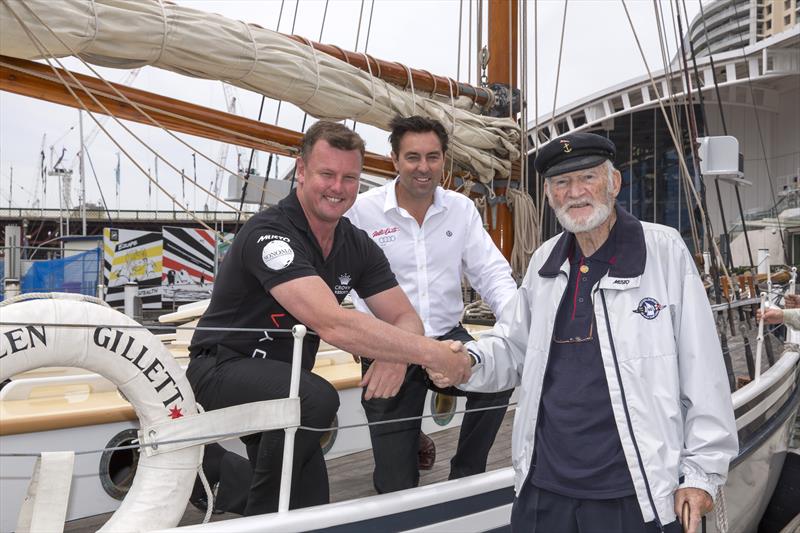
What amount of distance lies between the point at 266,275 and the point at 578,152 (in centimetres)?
113

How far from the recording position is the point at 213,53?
4.02m

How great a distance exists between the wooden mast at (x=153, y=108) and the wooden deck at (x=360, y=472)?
7.60 feet

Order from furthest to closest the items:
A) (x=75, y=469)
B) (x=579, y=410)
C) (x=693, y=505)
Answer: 1. (x=75, y=469)
2. (x=579, y=410)
3. (x=693, y=505)

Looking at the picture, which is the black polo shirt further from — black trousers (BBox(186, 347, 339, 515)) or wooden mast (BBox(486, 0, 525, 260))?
wooden mast (BBox(486, 0, 525, 260))

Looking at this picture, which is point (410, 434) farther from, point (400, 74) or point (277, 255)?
point (400, 74)

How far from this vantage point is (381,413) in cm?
294

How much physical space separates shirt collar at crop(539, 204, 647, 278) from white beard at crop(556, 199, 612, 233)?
73 mm

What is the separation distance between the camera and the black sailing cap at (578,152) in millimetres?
2064

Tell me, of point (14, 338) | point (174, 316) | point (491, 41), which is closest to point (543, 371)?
point (14, 338)

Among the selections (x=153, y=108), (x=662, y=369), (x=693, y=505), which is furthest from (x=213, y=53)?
(x=693, y=505)

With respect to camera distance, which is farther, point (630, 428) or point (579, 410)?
point (579, 410)

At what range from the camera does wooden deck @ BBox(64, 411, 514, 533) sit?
2.95 metres

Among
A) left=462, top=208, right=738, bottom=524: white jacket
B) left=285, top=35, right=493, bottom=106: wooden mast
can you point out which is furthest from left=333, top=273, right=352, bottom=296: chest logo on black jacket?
left=285, top=35, right=493, bottom=106: wooden mast

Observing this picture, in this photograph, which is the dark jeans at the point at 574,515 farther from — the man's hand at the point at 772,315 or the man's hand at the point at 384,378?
the man's hand at the point at 772,315
